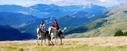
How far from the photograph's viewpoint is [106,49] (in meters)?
41.2

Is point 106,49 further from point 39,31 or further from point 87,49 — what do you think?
point 39,31

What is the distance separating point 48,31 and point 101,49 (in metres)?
19.8

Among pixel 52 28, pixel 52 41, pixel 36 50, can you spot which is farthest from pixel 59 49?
pixel 52 41

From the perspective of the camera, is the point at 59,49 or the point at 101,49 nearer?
the point at 101,49

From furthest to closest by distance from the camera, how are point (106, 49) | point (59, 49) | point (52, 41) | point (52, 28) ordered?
point (52, 41), point (52, 28), point (59, 49), point (106, 49)

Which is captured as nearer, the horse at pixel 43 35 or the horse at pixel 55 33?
the horse at pixel 55 33

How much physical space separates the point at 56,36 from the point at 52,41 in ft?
8.09

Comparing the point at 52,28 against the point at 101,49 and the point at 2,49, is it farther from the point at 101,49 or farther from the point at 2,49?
the point at 101,49

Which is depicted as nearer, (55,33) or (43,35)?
(55,33)

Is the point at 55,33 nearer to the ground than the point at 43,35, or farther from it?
farther from it

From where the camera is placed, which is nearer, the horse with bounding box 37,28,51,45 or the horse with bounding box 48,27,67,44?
the horse with bounding box 48,27,67,44

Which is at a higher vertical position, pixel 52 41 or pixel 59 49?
pixel 59 49

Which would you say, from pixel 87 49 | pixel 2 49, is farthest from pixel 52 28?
pixel 87 49

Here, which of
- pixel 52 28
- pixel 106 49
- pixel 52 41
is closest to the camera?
pixel 106 49
